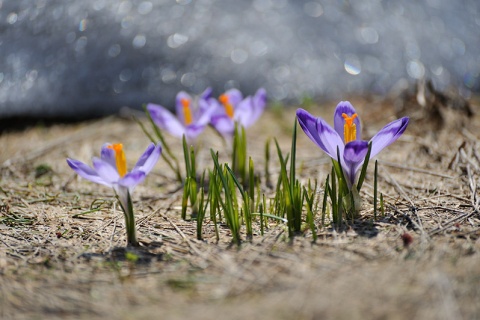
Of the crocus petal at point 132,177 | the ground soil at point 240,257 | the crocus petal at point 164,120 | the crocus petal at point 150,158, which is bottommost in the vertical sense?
the ground soil at point 240,257

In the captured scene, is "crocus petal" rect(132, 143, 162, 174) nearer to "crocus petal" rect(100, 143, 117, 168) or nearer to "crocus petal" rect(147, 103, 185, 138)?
"crocus petal" rect(100, 143, 117, 168)

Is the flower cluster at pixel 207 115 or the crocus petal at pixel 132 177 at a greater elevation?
the flower cluster at pixel 207 115

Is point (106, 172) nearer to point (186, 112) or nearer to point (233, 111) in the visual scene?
point (186, 112)

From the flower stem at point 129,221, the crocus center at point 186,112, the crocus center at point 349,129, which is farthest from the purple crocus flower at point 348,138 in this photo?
the crocus center at point 186,112

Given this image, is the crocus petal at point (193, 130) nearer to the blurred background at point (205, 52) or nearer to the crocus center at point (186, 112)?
the crocus center at point (186, 112)

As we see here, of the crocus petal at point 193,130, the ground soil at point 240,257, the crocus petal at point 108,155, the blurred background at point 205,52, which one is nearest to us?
the ground soil at point 240,257

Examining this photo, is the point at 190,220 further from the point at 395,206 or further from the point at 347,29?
the point at 347,29

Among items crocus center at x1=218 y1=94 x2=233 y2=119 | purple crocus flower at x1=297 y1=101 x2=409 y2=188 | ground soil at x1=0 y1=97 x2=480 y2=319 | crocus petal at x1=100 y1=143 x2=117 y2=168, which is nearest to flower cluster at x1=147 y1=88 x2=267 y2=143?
crocus center at x1=218 y1=94 x2=233 y2=119
